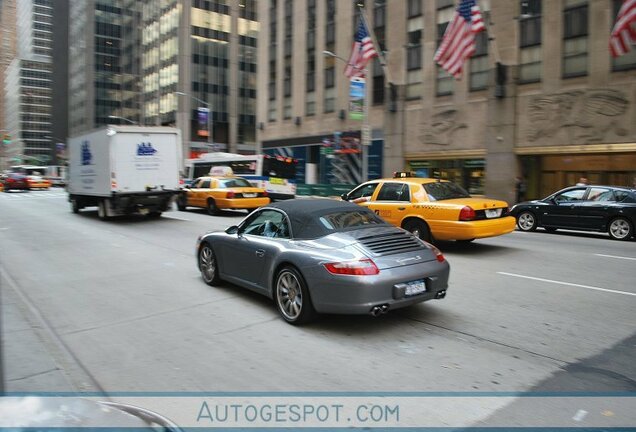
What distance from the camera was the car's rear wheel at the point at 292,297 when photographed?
5.56 metres

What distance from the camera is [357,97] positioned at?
2612cm

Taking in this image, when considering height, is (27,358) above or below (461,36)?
below

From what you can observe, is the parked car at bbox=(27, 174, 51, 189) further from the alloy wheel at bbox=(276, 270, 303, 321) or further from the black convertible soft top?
the alloy wheel at bbox=(276, 270, 303, 321)

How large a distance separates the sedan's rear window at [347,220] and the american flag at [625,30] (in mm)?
16079

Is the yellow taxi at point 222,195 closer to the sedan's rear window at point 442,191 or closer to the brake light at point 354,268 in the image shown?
the sedan's rear window at point 442,191

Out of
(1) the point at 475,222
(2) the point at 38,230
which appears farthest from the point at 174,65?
(1) the point at 475,222

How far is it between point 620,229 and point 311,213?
10.5 m

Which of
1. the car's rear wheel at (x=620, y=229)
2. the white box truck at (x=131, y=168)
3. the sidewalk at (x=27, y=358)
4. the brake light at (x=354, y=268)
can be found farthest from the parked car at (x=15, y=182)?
the brake light at (x=354, y=268)

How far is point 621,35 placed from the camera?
1781 cm

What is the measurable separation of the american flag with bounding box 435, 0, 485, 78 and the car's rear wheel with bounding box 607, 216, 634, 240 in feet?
33.9

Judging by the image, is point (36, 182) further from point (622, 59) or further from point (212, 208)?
point (622, 59)

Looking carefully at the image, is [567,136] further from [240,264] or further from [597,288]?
[240,264]

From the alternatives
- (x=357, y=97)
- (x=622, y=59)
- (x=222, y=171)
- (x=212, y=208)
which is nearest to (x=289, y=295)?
(x=212, y=208)

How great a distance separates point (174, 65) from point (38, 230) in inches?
2356
